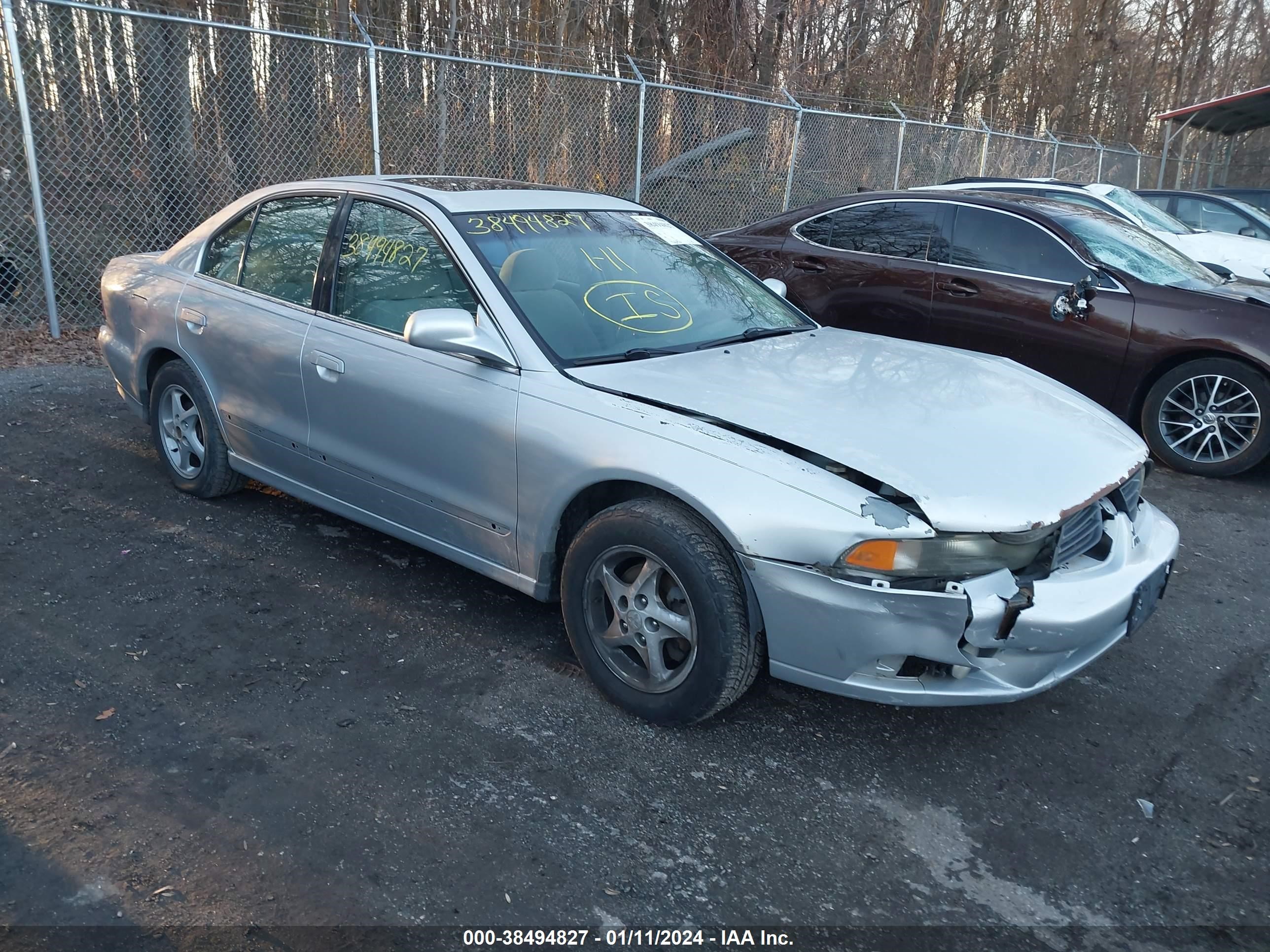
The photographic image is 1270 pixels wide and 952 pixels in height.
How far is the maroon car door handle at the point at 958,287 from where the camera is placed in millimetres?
6562

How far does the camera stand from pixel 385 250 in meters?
4.05

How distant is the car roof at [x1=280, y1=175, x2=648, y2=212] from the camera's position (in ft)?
13.3

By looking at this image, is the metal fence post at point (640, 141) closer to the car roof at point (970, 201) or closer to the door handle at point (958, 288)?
the car roof at point (970, 201)

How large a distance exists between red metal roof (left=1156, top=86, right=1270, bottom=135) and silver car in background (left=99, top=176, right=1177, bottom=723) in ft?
63.7

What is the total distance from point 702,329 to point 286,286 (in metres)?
1.85

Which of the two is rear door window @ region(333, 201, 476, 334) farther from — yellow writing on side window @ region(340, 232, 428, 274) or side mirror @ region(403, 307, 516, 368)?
side mirror @ region(403, 307, 516, 368)

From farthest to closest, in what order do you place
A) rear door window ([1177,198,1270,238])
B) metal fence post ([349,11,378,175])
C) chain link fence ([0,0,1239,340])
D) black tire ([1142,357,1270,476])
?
→ rear door window ([1177,198,1270,238]) < chain link fence ([0,0,1239,340]) < metal fence post ([349,11,378,175]) < black tire ([1142,357,1270,476])

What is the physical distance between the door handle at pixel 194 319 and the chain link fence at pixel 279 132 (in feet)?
12.3

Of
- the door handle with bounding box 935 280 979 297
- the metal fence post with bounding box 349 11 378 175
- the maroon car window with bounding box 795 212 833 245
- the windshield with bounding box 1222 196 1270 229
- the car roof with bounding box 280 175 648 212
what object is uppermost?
the metal fence post with bounding box 349 11 378 175

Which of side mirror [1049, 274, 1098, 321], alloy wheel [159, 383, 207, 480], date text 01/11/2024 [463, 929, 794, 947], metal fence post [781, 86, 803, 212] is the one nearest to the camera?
A: date text 01/11/2024 [463, 929, 794, 947]

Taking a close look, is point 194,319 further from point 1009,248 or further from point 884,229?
point 1009,248

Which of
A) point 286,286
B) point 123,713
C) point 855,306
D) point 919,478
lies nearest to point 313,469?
point 286,286

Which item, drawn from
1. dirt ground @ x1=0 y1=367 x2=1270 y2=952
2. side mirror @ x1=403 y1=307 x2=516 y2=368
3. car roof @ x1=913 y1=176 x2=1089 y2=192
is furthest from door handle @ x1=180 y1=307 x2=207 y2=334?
car roof @ x1=913 y1=176 x2=1089 y2=192

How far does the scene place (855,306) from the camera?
22.9 ft
